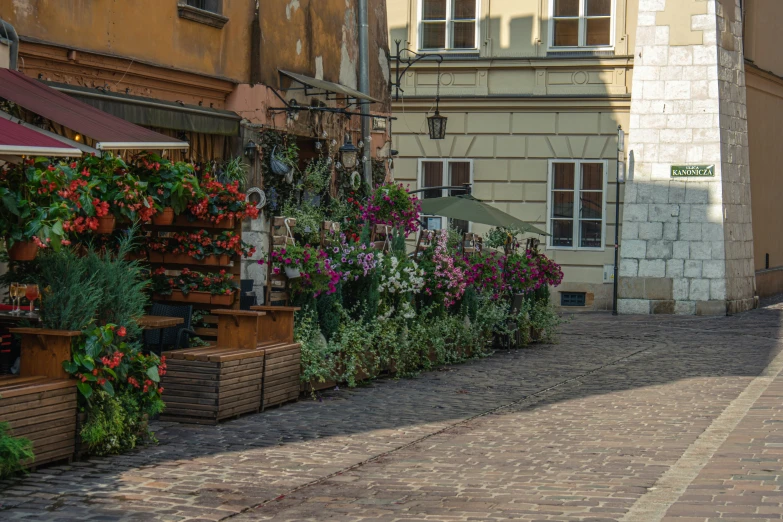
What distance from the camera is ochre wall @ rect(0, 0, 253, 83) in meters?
12.1

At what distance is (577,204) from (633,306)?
241cm

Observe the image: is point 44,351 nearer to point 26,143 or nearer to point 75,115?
point 26,143

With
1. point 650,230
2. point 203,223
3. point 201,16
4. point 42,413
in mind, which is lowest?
point 42,413

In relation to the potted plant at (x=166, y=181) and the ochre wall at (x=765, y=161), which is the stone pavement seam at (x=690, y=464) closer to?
the potted plant at (x=166, y=181)

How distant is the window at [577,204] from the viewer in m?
26.3

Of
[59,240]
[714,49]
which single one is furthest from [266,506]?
[714,49]

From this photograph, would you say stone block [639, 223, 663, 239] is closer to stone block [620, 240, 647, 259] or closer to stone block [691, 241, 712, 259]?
stone block [620, 240, 647, 259]

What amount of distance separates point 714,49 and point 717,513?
756 inches

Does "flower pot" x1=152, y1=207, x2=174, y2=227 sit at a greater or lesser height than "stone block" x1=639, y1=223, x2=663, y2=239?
lesser

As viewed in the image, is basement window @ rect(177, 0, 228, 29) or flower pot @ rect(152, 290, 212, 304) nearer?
flower pot @ rect(152, 290, 212, 304)

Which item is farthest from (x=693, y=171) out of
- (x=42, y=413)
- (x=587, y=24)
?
(x=42, y=413)

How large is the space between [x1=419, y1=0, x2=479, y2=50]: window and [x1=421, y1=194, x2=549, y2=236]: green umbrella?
934 cm

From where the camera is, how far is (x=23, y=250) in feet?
27.7

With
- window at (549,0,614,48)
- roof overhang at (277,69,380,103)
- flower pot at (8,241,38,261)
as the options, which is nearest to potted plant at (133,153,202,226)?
flower pot at (8,241,38,261)
